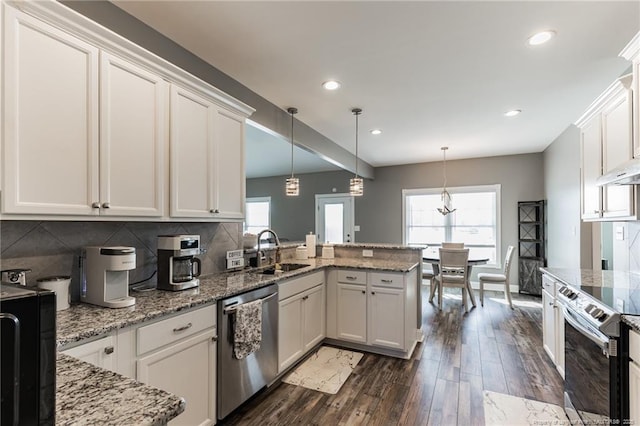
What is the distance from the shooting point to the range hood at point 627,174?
5.80ft

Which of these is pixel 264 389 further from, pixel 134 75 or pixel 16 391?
pixel 134 75

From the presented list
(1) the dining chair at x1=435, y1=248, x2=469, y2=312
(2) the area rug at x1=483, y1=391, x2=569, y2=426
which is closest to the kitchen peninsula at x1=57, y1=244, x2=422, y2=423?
(2) the area rug at x1=483, y1=391, x2=569, y2=426

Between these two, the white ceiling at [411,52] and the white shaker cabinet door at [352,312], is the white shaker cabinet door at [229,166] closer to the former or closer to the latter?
the white ceiling at [411,52]

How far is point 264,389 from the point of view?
249 cm

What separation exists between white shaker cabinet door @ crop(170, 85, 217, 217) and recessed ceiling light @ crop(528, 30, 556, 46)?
7.90ft

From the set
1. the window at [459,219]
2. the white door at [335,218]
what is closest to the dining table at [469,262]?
the window at [459,219]

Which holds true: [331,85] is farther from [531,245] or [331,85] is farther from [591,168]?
[531,245]

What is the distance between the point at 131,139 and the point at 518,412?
3.19 metres

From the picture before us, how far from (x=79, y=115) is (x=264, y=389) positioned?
7.43ft

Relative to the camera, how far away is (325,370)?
285cm

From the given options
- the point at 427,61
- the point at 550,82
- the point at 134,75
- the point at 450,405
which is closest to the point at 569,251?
the point at 550,82

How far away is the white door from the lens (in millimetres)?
7570

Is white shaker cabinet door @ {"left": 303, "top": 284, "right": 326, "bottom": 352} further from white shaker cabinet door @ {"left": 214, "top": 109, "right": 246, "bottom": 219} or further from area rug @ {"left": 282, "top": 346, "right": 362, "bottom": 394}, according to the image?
white shaker cabinet door @ {"left": 214, "top": 109, "right": 246, "bottom": 219}

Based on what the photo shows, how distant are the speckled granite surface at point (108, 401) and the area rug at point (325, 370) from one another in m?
1.97
